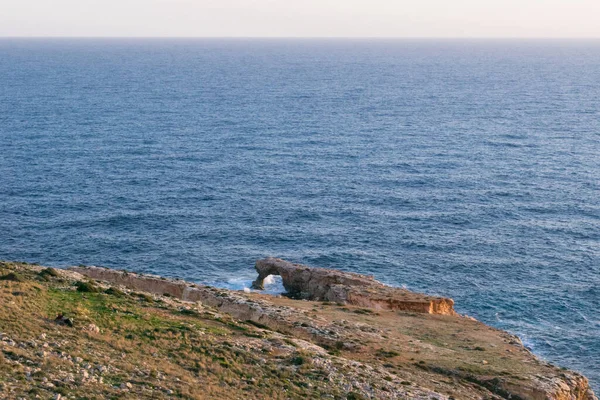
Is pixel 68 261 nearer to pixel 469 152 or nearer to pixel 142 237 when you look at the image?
pixel 142 237

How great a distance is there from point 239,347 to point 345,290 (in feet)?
89.3

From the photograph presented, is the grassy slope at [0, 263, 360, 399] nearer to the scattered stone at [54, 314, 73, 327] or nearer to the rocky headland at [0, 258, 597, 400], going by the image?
the rocky headland at [0, 258, 597, 400]

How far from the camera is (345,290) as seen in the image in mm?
74250

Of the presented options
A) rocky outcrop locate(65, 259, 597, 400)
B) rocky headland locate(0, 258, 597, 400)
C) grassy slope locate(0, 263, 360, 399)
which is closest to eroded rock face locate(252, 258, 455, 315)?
rocky outcrop locate(65, 259, 597, 400)

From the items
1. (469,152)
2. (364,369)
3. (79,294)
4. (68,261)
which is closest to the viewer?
(364,369)

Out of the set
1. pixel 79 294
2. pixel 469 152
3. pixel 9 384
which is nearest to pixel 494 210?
pixel 469 152

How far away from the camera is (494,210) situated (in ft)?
363

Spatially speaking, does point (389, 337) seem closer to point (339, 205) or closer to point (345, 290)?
point (345, 290)

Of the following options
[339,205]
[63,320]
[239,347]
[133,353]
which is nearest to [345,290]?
[239,347]

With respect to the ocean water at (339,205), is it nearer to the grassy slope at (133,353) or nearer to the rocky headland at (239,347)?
the rocky headland at (239,347)

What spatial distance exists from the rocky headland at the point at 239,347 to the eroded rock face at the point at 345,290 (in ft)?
0.73

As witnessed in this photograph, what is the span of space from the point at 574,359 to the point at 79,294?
159 feet

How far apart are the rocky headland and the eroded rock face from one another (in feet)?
0.73

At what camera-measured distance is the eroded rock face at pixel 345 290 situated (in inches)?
2849
